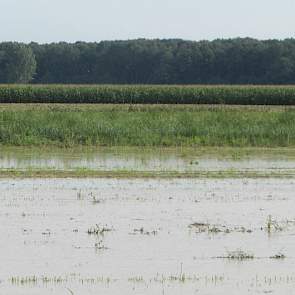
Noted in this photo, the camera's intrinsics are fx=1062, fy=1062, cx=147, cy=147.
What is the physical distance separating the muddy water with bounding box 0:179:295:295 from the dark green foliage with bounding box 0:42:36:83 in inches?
3297

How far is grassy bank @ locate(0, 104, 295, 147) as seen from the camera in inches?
1526

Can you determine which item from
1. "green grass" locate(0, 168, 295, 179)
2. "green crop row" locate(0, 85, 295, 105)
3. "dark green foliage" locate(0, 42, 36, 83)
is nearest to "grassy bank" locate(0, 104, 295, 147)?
"green grass" locate(0, 168, 295, 179)

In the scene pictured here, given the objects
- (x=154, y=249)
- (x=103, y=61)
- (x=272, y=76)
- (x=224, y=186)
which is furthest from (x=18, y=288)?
(x=103, y=61)

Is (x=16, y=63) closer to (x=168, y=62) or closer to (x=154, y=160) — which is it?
(x=168, y=62)

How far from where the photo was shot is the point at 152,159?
108 ft

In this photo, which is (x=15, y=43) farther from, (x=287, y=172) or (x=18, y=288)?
(x=18, y=288)

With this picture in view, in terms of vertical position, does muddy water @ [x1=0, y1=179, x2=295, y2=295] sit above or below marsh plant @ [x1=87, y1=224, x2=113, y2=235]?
below

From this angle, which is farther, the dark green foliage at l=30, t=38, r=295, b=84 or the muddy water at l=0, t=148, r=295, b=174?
the dark green foliage at l=30, t=38, r=295, b=84

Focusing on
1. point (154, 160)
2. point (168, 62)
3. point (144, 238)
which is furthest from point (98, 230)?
point (168, 62)

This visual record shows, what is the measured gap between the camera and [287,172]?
28859mm

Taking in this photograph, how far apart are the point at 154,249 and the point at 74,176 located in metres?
11.0

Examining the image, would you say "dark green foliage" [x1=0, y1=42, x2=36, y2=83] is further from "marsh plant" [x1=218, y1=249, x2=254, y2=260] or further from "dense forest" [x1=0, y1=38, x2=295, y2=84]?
"marsh plant" [x1=218, y1=249, x2=254, y2=260]

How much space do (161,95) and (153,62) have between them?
46065mm

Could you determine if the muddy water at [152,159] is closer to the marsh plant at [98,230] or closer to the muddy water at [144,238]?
the muddy water at [144,238]
